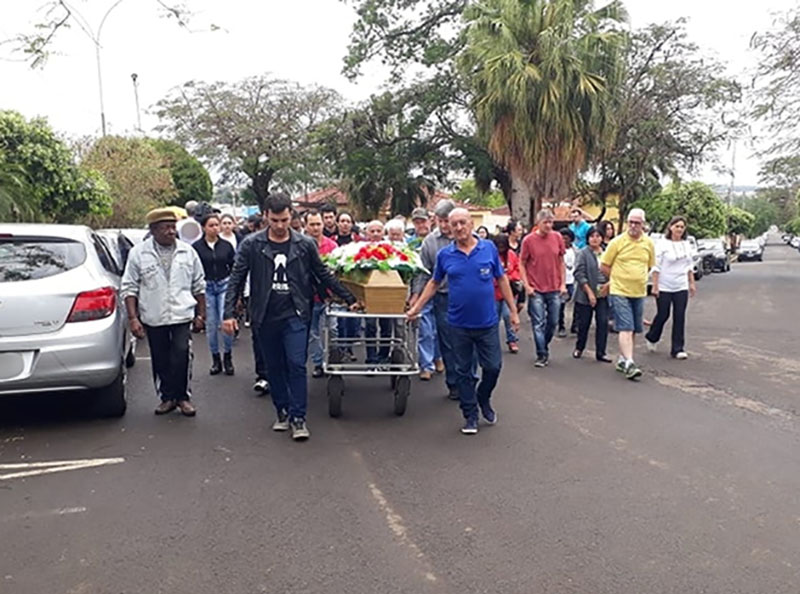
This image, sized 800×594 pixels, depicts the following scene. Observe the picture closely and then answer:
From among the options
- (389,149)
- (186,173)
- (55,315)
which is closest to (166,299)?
(55,315)

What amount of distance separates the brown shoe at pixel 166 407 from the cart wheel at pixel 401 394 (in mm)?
1991

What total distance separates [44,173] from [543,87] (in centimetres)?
1130

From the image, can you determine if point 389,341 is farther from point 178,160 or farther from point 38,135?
point 178,160

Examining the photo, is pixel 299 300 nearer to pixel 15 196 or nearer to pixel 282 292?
pixel 282 292

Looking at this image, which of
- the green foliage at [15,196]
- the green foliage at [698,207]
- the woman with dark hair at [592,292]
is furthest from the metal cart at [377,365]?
the green foliage at [698,207]

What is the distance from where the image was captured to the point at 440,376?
823 cm

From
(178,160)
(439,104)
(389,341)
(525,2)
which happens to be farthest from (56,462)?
(178,160)

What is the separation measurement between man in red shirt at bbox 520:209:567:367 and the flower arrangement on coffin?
8.93 ft

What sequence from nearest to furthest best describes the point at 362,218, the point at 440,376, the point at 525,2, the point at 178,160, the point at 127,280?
the point at 127,280, the point at 440,376, the point at 525,2, the point at 362,218, the point at 178,160

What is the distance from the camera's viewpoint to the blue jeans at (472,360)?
600 centimetres

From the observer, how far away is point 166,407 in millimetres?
6578

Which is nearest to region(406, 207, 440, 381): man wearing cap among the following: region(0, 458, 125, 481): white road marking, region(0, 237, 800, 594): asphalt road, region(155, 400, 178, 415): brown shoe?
region(0, 237, 800, 594): asphalt road

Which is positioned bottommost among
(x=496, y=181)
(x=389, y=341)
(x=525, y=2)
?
(x=389, y=341)

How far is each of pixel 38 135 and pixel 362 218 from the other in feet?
45.2
